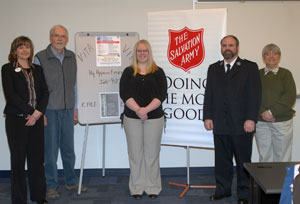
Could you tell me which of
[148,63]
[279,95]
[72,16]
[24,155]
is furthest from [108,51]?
[279,95]

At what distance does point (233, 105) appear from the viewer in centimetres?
299

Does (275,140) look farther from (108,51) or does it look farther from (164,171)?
(108,51)

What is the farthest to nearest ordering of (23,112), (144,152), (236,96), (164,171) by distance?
(164,171) → (144,152) → (236,96) → (23,112)

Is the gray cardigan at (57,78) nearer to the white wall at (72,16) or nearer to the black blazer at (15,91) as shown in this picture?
the black blazer at (15,91)

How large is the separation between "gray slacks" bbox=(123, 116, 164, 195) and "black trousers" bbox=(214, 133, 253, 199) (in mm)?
626

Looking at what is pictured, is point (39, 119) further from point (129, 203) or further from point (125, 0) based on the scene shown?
point (125, 0)

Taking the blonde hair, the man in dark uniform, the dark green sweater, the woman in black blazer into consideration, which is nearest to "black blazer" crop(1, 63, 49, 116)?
the woman in black blazer

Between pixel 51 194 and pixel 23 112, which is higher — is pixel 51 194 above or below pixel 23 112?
below

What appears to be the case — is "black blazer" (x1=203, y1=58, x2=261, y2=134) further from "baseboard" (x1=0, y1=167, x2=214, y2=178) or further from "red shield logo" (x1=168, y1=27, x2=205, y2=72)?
"baseboard" (x1=0, y1=167, x2=214, y2=178)

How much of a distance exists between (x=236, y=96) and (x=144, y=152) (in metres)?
1.11

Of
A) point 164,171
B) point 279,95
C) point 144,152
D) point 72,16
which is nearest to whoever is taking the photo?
point 279,95

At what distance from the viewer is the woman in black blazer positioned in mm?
2826

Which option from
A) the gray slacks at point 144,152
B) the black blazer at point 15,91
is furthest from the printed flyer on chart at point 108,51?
the black blazer at point 15,91

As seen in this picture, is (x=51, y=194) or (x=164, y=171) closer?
(x=51, y=194)
